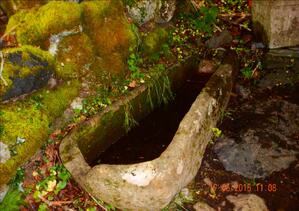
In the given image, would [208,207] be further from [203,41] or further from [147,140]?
[203,41]

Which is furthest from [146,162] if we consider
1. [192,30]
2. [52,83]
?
[192,30]

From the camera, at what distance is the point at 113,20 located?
521cm

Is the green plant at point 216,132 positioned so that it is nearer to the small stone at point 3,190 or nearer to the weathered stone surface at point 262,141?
the weathered stone surface at point 262,141

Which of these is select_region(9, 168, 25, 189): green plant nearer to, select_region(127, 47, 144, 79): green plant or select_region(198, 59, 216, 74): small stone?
A: select_region(127, 47, 144, 79): green plant

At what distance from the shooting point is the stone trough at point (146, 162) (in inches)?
133

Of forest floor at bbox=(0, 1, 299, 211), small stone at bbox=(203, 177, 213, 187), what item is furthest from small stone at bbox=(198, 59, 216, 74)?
small stone at bbox=(203, 177, 213, 187)

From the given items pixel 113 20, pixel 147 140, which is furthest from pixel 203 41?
pixel 147 140

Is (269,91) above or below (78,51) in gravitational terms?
below

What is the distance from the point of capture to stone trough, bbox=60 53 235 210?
133 inches

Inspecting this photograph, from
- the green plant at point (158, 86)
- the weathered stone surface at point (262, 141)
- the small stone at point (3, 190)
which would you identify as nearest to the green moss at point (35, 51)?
the green plant at point (158, 86)

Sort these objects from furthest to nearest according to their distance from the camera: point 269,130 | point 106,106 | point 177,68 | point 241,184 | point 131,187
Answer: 1. point 177,68
2. point 269,130
3. point 106,106
4. point 241,184
5. point 131,187

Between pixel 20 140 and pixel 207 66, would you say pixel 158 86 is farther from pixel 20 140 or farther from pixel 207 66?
pixel 20 140

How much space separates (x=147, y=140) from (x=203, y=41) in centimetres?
250

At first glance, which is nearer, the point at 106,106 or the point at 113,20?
the point at 106,106
